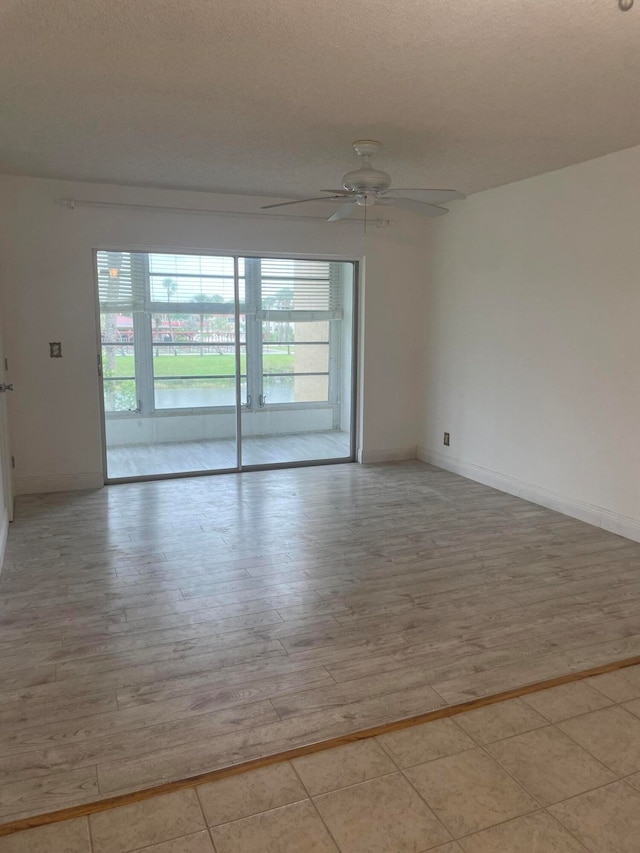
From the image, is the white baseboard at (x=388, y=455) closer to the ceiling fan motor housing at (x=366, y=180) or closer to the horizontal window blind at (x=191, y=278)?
the horizontal window blind at (x=191, y=278)

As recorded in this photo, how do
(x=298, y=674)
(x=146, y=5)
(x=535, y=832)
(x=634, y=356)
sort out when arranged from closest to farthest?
(x=535, y=832) → (x=146, y=5) → (x=298, y=674) → (x=634, y=356)

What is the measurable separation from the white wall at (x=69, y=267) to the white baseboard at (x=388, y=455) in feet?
6.46

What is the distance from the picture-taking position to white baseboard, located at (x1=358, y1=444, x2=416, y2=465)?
245 inches

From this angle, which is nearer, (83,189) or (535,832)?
(535,832)

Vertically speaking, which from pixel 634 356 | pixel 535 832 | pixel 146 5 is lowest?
pixel 535 832

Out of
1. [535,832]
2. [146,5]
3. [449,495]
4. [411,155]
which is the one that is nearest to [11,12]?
[146,5]

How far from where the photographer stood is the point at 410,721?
2.21 m

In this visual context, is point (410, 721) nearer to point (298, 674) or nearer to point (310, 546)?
point (298, 674)

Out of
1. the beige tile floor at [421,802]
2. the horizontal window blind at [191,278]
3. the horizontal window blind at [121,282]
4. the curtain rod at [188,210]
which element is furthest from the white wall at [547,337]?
the horizontal window blind at [121,282]

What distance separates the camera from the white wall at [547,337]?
4.05 metres

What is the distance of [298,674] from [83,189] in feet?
13.7

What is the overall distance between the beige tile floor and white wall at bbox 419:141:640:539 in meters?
2.36

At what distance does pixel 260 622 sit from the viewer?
2939mm

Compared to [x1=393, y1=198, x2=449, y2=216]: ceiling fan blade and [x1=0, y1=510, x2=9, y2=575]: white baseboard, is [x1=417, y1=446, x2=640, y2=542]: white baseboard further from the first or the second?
[x1=0, y1=510, x2=9, y2=575]: white baseboard
